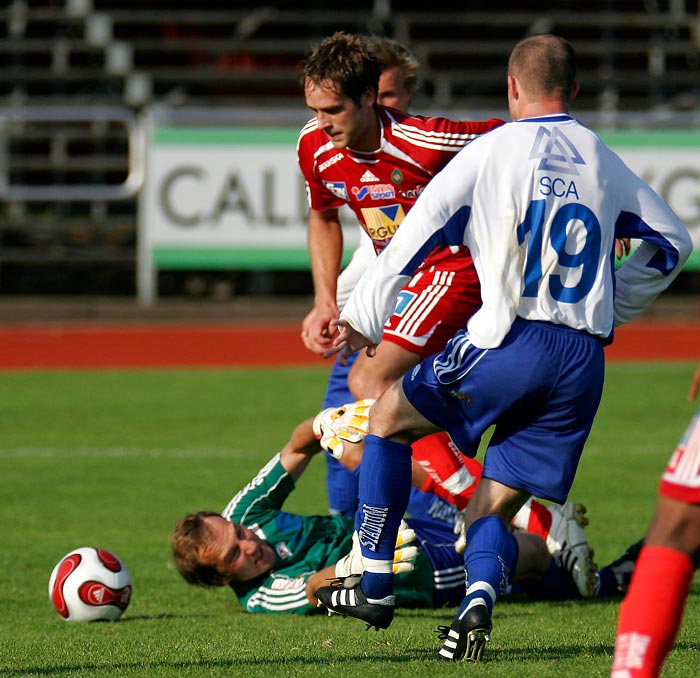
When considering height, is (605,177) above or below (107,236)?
above

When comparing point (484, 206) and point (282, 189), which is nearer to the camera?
point (484, 206)

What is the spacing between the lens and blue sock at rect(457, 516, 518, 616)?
4051mm

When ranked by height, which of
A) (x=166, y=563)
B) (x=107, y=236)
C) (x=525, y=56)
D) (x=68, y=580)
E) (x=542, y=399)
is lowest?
(x=107, y=236)

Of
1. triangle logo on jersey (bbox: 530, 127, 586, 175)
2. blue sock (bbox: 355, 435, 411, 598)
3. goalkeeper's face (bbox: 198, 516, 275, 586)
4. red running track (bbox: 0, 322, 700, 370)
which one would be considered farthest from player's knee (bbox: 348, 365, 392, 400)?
red running track (bbox: 0, 322, 700, 370)

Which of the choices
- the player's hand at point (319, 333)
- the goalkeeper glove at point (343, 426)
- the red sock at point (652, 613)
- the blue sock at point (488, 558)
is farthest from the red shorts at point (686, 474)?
the goalkeeper glove at point (343, 426)

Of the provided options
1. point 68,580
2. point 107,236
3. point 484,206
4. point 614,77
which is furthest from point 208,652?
point 614,77

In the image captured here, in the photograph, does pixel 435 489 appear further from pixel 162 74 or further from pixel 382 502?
pixel 162 74

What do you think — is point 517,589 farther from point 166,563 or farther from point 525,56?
point 525,56

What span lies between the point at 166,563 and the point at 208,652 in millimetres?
2169

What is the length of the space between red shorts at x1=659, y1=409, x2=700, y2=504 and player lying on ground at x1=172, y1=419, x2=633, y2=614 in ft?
7.35

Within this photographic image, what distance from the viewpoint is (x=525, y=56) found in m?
4.18

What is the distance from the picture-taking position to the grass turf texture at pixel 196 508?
4164mm

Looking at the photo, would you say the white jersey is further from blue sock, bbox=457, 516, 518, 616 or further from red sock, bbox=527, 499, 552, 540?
red sock, bbox=527, 499, 552, 540

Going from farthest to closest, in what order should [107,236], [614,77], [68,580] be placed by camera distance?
1. [614,77]
2. [107,236]
3. [68,580]
